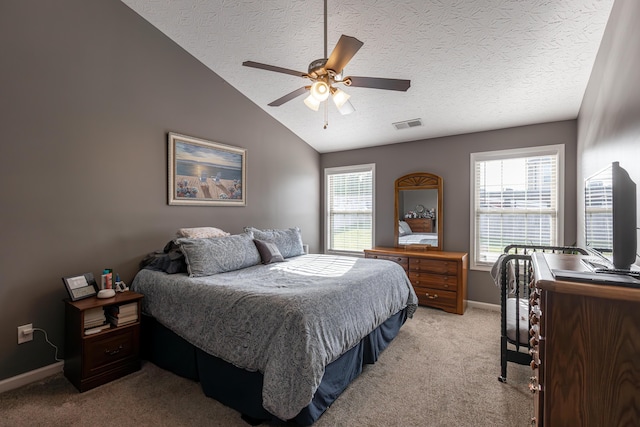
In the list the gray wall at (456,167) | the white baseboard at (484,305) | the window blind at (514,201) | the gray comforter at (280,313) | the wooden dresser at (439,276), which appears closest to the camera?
the gray comforter at (280,313)

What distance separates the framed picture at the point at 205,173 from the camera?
10.8 ft

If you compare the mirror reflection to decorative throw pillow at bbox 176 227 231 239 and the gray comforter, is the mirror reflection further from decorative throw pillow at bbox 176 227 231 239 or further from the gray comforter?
decorative throw pillow at bbox 176 227 231 239

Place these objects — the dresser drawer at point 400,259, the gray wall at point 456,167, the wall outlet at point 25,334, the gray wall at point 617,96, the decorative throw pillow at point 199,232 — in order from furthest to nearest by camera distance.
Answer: the dresser drawer at point 400,259 < the gray wall at point 456,167 < the decorative throw pillow at point 199,232 < the wall outlet at point 25,334 < the gray wall at point 617,96

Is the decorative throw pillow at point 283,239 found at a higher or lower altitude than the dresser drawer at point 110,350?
higher

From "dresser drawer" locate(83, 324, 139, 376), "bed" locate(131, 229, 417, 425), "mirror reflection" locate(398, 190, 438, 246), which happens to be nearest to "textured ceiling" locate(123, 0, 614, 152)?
"mirror reflection" locate(398, 190, 438, 246)

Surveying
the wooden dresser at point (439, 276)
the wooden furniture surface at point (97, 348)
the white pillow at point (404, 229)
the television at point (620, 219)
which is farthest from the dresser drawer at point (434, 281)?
the wooden furniture surface at point (97, 348)

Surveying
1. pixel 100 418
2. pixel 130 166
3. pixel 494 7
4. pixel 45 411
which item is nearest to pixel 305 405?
pixel 100 418

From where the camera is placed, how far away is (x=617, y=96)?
1.74m

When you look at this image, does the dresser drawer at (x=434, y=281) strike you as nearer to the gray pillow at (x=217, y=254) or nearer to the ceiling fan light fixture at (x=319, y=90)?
the gray pillow at (x=217, y=254)

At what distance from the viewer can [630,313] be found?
0.88 m

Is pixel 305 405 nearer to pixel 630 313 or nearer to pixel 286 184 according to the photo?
pixel 630 313

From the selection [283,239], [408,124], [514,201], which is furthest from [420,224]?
[283,239]

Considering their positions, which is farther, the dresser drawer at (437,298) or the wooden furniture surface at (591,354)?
the dresser drawer at (437,298)

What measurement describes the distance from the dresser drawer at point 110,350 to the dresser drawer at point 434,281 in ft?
10.7
